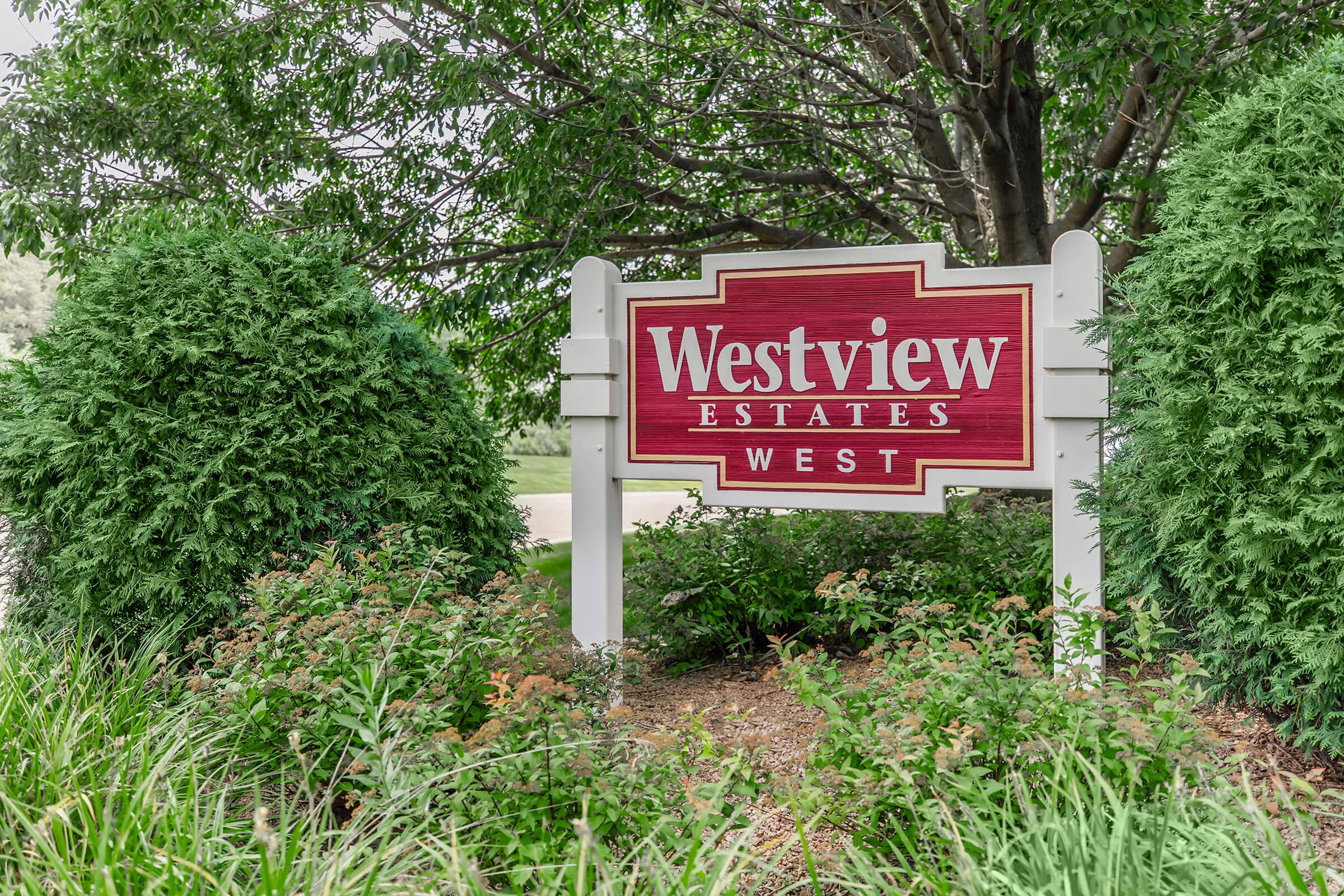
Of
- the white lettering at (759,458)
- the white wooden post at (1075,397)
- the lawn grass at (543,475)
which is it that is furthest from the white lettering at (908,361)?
the lawn grass at (543,475)

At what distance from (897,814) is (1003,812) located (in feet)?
1.26

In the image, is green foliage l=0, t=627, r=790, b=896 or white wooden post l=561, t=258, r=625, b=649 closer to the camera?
green foliage l=0, t=627, r=790, b=896

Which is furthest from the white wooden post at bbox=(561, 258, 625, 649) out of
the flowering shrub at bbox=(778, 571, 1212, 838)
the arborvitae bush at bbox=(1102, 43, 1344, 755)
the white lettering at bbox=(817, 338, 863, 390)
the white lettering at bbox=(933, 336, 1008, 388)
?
the arborvitae bush at bbox=(1102, 43, 1344, 755)

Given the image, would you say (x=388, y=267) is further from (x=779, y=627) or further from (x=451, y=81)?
(x=779, y=627)

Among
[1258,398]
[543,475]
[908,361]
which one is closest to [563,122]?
[908,361]

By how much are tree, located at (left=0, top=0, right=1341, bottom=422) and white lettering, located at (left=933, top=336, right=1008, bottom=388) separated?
2.14m

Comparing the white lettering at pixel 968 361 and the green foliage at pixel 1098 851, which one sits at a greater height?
the white lettering at pixel 968 361

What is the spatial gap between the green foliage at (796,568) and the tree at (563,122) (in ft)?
6.72

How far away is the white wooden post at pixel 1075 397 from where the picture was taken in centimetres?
386

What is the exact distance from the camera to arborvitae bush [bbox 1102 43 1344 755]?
120 inches

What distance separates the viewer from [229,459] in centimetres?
402

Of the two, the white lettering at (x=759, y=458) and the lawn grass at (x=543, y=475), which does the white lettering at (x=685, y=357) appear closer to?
the white lettering at (x=759, y=458)

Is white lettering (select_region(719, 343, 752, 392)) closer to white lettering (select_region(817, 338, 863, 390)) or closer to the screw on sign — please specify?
the screw on sign

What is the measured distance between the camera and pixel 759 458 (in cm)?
442
